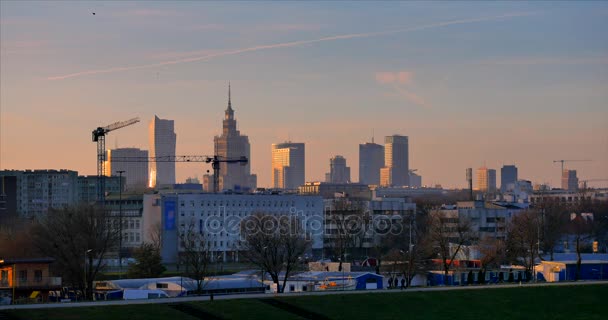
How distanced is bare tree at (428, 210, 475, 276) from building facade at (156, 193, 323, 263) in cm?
1696

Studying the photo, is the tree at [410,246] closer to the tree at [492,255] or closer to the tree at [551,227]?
the tree at [492,255]

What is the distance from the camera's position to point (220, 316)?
64.1m

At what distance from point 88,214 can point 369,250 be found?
4871 cm

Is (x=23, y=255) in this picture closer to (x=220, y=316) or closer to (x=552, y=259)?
(x=220, y=316)

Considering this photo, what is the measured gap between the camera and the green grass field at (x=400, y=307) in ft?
206

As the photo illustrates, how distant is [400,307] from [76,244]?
31.9 metres

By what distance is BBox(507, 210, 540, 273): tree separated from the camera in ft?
351

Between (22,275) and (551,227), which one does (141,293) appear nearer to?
(22,275)

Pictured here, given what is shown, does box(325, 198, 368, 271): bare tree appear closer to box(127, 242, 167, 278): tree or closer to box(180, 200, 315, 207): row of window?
box(180, 200, 315, 207): row of window

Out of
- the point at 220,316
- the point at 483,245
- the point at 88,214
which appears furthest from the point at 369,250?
the point at 220,316

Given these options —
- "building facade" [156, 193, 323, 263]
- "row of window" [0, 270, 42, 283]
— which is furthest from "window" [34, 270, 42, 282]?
"building facade" [156, 193, 323, 263]

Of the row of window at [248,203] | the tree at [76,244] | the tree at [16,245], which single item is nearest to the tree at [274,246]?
the tree at [76,244]

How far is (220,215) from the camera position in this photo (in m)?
151

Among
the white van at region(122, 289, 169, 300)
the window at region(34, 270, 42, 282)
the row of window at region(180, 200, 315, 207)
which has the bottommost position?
the white van at region(122, 289, 169, 300)
